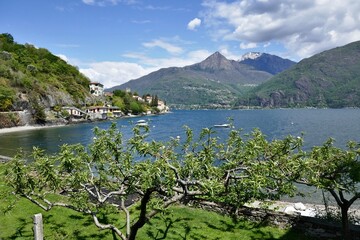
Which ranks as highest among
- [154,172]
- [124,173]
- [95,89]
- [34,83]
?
[95,89]

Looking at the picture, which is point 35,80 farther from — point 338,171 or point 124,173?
point 338,171

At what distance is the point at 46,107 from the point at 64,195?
112 metres

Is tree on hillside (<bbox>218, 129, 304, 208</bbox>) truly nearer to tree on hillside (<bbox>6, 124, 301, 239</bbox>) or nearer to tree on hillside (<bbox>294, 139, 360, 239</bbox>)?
tree on hillside (<bbox>6, 124, 301, 239</bbox>)

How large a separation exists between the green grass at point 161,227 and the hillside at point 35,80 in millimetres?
97033

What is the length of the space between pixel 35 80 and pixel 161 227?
12591 cm

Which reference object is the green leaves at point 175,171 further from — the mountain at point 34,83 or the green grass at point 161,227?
the mountain at point 34,83

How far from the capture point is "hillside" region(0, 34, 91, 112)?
109688 millimetres

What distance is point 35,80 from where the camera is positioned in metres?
126

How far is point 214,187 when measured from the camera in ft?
29.2

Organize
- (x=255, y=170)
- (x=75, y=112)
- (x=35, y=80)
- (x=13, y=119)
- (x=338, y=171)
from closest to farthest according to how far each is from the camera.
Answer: (x=255, y=170) → (x=338, y=171) → (x=13, y=119) → (x=35, y=80) → (x=75, y=112)

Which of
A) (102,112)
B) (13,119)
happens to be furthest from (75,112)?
(13,119)

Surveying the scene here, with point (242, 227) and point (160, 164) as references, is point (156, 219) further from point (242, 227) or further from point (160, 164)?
point (160, 164)

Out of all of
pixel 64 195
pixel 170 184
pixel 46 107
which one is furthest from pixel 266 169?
pixel 46 107

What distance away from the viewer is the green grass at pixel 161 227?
49.6 ft
